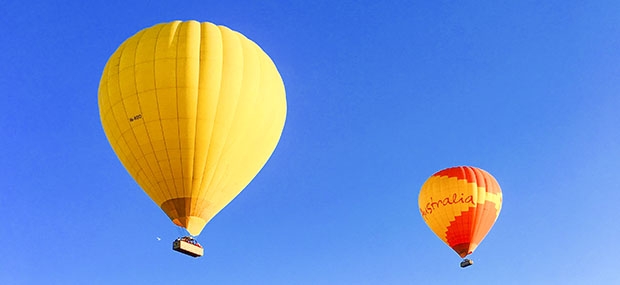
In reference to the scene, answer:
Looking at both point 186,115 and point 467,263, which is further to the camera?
point 467,263

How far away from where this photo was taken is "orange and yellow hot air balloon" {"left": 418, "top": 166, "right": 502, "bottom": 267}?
3684cm

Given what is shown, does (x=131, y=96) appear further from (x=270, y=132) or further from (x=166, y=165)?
(x=270, y=132)

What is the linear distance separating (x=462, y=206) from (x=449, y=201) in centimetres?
87

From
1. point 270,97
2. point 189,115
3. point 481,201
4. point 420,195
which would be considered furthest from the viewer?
point 420,195

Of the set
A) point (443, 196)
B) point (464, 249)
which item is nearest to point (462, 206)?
point (443, 196)

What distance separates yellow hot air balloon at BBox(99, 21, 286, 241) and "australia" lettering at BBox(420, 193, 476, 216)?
16500mm

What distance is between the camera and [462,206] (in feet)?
121

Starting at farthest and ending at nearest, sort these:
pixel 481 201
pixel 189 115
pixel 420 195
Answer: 1. pixel 420 195
2. pixel 481 201
3. pixel 189 115

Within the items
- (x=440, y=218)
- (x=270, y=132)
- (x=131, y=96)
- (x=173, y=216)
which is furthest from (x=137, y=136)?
(x=440, y=218)

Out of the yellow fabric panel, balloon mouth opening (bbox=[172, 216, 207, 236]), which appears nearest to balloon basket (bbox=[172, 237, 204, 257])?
balloon mouth opening (bbox=[172, 216, 207, 236])

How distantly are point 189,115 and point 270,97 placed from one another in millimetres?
3307

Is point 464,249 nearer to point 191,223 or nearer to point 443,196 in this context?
point 443,196

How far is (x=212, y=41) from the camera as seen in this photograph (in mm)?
23766

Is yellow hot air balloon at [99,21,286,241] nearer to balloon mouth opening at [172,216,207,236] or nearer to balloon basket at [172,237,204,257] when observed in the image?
balloon mouth opening at [172,216,207,236]
